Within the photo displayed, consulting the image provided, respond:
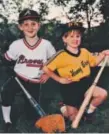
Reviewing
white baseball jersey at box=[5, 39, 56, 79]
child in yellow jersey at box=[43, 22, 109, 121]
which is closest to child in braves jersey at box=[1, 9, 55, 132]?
white baseball jersey at box=[5, 39, 56, 79]

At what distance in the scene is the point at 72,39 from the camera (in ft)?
11.6

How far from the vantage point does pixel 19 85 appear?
3535 millimetres

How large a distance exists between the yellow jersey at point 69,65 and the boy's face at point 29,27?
34cm

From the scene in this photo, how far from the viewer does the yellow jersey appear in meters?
3.49

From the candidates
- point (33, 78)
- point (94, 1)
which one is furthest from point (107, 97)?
point (94, 1)

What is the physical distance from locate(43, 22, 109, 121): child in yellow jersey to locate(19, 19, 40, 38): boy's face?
30 cm

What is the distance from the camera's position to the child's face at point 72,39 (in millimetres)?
3531

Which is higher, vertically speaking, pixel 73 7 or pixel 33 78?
pixel 73 7

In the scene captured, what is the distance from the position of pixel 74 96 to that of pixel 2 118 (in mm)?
794

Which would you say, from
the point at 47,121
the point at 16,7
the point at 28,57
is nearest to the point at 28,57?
the point at 28,57

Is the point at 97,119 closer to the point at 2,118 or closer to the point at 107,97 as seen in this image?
the point at 107,97

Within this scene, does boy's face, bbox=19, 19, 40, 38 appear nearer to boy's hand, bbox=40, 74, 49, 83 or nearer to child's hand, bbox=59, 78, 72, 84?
boy's hand, bbox=40, 74, 49, 83

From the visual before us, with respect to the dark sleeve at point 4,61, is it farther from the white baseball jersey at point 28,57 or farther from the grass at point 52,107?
the grass at point 52,107

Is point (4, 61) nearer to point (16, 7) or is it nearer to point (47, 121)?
point (16, 7)
